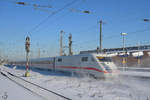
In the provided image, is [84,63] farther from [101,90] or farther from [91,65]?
[101,90]

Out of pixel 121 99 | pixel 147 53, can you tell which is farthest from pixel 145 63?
pixel 121 99

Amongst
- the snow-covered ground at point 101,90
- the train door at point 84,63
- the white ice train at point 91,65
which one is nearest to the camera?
the snow-covered ground at point 101,90

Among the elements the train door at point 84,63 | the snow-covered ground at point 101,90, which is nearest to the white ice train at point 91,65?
the train door at point 84,63

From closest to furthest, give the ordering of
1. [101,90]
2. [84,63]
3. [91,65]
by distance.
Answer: [101,90] < [91,65] < [84,63]

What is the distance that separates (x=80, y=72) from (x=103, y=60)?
3226mm

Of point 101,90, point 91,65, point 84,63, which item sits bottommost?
point 101,90

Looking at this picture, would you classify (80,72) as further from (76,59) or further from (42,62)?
(42,62)

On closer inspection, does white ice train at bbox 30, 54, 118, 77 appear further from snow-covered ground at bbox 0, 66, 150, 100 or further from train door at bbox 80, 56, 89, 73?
snow-covered ground at bbox 0, 66, 150, 100

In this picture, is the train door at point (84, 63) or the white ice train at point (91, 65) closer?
the white ice train at point (91, 65)

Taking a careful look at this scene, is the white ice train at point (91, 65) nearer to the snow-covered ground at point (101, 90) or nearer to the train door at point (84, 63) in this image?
the train door at point (84, 63)

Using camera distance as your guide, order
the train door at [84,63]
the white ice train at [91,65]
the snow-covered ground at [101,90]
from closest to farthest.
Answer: the snow-covered ground at [101,90] → the white ice train at [91,65] → the train door at [84,63]

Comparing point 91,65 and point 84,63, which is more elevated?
point 84,63

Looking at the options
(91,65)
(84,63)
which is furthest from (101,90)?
(84,63)

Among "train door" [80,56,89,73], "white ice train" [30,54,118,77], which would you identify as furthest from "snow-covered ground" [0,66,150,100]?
"train door" [80,56,89,73]
